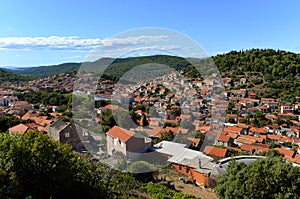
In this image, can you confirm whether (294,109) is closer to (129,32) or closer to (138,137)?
→ (138,137)

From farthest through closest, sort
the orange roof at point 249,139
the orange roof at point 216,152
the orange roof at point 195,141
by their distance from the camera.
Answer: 1. the orange roof at point 249,139
2. the orange roof at point 195,141
3. the orange roof at point 216,152

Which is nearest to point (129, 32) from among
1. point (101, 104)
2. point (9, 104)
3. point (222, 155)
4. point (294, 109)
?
point (222, 155)

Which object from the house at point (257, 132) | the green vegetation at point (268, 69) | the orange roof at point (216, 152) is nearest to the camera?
the orange roof at point (216, 152)

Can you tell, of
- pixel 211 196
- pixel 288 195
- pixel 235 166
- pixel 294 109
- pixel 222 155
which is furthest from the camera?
pixel 294 109

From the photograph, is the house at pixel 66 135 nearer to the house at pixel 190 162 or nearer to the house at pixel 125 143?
the house at pixel 125 143

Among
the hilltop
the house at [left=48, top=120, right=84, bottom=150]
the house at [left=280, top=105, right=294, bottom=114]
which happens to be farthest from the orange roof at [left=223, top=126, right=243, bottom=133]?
the hilltop

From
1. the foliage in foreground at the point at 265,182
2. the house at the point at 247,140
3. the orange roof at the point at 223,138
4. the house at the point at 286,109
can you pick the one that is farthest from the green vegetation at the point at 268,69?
the foliage in foreground at the point at 265,182

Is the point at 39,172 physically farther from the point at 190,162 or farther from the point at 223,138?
the point at 223,138

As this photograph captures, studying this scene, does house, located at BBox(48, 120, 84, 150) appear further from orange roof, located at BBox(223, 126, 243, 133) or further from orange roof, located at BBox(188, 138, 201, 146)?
orange roof, located at BBox(223, 126, 243, 133)
